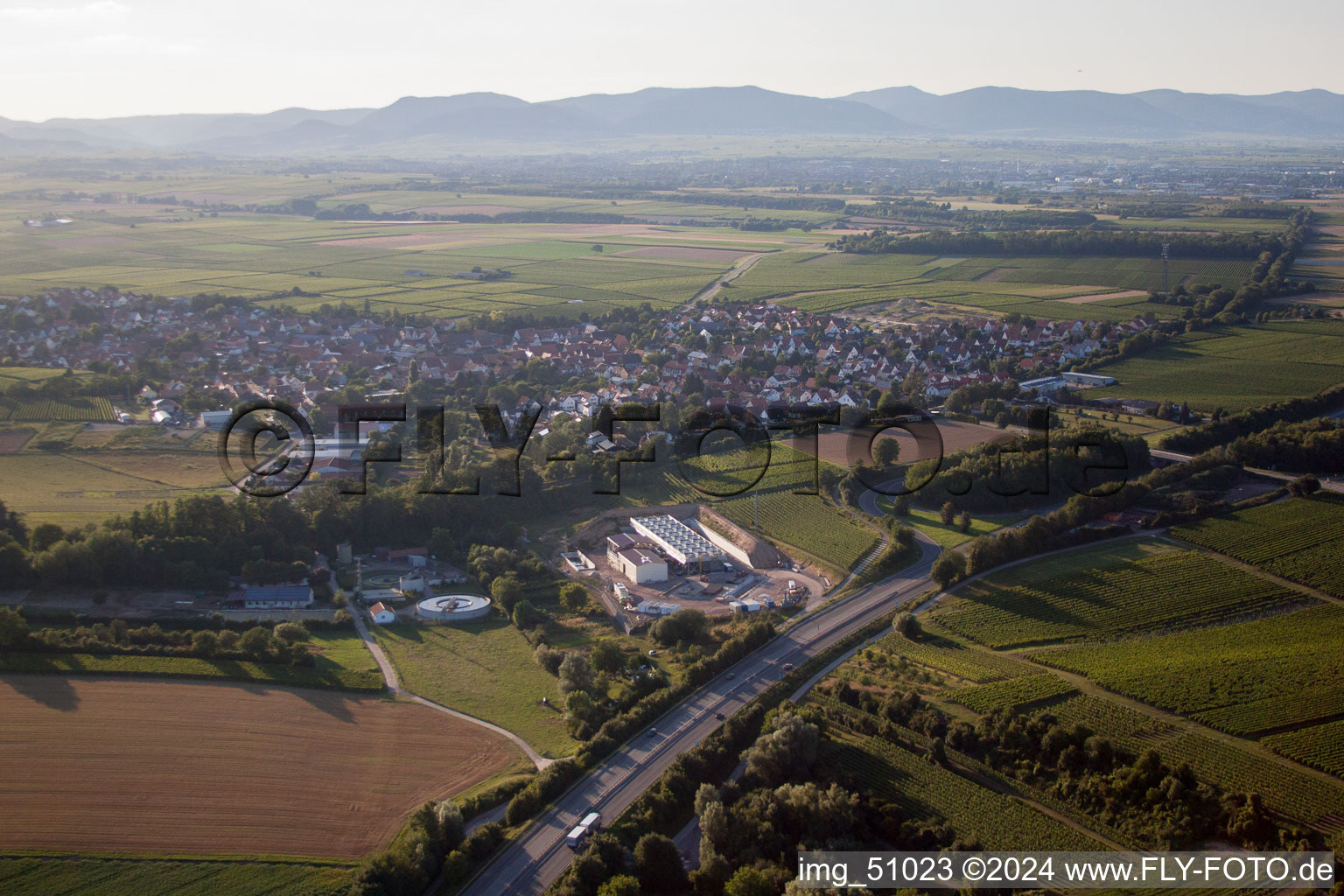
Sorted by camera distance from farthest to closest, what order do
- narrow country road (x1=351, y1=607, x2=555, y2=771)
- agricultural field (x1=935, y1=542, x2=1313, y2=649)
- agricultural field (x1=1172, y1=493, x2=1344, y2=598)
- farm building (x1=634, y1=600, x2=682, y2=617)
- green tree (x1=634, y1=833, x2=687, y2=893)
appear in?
farm building (x1=634, y1=600, x2=682, y2=617) < agricultural field (x1=1172, y1=493, x2=1344, y2=598) < agricultural field (x1=935, y1=542, x2=1313, y2=649) < narrow country road (x1=351, y1=607, x2=555, y2=771) < green tree (x1=634, y1=833, x2=687, y2=893)

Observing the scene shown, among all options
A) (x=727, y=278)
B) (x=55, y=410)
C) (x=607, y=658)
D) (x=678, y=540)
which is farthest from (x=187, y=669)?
(x=727, y=278)

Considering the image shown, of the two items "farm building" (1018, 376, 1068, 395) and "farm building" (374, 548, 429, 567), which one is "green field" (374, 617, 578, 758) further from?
"farm building" (1018, 376, 1068, 395)

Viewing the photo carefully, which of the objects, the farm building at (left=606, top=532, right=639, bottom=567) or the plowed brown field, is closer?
the farm building at (left=606, top=532, right=639, bottom=567)

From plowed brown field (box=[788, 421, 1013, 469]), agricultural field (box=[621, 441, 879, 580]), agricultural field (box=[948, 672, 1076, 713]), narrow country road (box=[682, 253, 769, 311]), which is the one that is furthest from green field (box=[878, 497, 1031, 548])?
narrow country road (box=[682, 253, 769, 311])

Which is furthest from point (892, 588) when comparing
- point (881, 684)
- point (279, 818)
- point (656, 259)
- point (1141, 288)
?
point (656, 259)

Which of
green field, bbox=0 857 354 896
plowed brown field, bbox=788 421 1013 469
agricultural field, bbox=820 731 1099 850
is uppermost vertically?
plowed brown field, bbox=788 421 1013 469

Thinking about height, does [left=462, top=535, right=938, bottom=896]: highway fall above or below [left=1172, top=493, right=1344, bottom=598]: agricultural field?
below

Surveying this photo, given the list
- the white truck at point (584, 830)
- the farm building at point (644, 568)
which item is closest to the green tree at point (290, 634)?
the farm building at point (644, 568)

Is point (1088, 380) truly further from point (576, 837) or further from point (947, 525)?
point (576, 837)
